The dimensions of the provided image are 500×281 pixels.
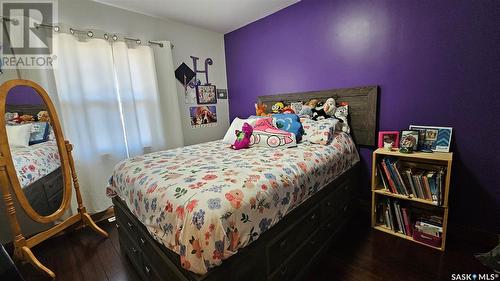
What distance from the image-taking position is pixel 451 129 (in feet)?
5.50

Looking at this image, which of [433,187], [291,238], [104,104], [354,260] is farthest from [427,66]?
[104,104]

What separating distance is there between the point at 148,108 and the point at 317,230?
2360 millimetres

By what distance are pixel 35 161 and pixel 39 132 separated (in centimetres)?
24

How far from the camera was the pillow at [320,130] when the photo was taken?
73.9 inches

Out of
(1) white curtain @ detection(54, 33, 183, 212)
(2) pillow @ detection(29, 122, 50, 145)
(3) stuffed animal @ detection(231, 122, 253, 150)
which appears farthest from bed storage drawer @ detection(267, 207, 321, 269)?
(1) white curtain @ detection(54, 33, 183, 212)

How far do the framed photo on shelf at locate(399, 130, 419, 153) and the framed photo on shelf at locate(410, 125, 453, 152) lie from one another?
0.08 metres

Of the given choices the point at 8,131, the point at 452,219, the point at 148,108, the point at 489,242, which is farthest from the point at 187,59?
the point at 489,242

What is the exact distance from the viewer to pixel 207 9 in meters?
2.53

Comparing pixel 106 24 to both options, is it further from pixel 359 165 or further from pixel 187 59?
pixel 359 165

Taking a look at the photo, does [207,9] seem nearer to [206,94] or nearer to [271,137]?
[206,94]

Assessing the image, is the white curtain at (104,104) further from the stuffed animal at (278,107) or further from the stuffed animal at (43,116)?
the stuffed animal at (278,107)

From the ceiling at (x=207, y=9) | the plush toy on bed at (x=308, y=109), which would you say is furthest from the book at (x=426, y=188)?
the ceiling at (x=207, y=9)

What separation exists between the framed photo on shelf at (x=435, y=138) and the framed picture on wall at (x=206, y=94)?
2.66 m

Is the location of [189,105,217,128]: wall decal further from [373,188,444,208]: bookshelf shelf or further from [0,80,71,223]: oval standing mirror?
[373,188,444,208]: bookshelf shelf
